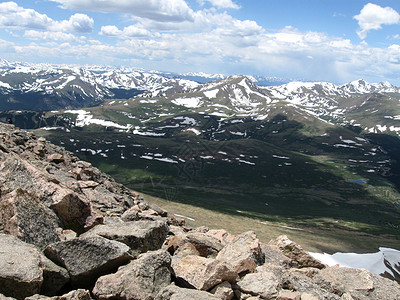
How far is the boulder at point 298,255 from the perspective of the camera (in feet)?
64.9

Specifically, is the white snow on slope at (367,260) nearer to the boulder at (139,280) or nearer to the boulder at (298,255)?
the boulder at (298,255)

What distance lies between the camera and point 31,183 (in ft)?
56.2

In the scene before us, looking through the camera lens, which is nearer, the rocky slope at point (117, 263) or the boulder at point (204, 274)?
the rocky slope at point (117, 263)

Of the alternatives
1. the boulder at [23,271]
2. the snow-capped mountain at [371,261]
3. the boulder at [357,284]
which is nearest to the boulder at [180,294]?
the boulder at [23,271]

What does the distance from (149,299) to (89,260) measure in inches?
111

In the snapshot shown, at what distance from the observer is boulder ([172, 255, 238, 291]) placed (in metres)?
11.7

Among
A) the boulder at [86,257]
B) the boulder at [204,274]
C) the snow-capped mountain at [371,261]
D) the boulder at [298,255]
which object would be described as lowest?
the snow-capped mountain at [371,261]

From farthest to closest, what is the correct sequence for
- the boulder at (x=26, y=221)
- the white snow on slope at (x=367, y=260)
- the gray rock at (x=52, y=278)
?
the white snow on slope at (x=367, y=260) → the boulder at (x=26, y=221) → the gray rock at (x=52, y=278)

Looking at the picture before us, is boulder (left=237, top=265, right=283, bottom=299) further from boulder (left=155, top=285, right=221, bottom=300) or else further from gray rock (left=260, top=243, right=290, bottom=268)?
gray rock (left=260, top=243, right=290, bottom=268)

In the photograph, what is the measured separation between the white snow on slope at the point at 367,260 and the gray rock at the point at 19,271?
220 ft

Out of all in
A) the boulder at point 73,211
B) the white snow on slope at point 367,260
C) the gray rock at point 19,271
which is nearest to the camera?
the gray rock at point 19,271

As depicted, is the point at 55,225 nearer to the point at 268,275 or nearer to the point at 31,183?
the point at 31,183

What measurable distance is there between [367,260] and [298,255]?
64185mm

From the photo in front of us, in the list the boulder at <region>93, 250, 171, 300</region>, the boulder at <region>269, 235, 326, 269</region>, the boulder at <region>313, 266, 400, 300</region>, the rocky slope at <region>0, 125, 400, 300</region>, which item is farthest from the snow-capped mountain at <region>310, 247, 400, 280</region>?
the boulder at <region>93, 250, 171, 300</region>
